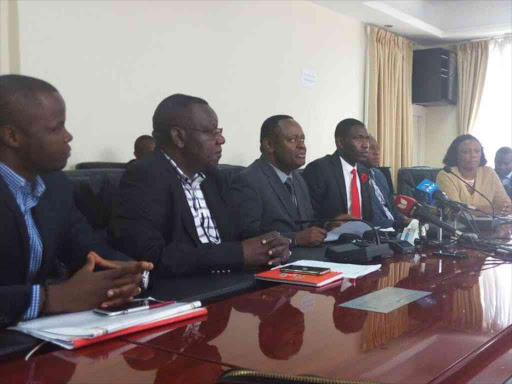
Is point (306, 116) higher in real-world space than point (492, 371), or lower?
higher

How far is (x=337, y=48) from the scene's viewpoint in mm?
6242

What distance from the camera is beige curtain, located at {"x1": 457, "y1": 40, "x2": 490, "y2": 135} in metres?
7.71

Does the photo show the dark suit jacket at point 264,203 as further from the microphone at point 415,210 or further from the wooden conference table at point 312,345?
the wooden conference table at point 312,345

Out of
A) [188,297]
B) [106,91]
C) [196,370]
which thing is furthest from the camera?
[106,91]

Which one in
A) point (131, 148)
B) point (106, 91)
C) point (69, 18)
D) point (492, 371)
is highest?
point (69, 18)

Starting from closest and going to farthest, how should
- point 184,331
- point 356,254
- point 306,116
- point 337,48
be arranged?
point 184,331
point 356,254
point 306,116
point 337,48

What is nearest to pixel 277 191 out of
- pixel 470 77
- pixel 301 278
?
pixel 301 278

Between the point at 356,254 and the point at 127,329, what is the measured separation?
102 cm

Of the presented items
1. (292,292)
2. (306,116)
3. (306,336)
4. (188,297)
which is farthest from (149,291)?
(306,116)

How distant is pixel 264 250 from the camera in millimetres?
1856

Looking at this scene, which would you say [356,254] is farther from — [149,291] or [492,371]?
[492,371]

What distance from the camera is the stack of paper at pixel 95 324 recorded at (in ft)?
3.51

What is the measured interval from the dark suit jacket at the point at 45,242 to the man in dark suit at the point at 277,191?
753mm

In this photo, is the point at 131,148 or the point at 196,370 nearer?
the point at 196,370
